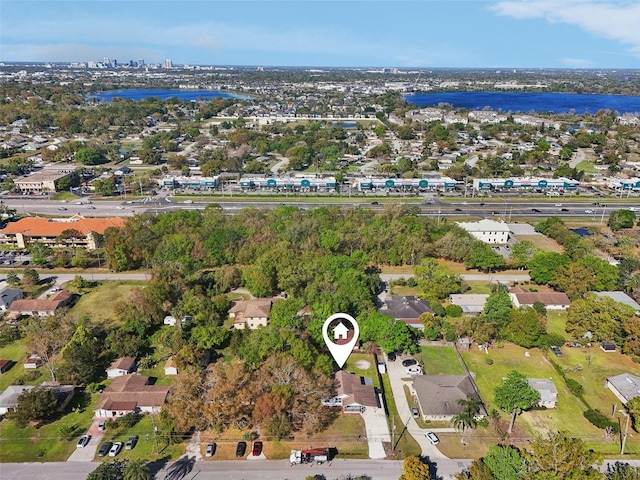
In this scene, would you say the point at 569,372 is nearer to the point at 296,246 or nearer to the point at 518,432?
the point at 518,432

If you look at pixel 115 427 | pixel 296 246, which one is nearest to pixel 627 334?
pixel 296 246

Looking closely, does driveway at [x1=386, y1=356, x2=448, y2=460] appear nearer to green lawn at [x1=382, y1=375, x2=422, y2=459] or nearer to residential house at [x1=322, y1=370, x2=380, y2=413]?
green lawn at [x1=382, y1=375, x2=422, y2=459]

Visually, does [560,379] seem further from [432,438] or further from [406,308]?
[406,308]

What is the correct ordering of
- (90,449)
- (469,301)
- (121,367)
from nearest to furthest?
(90,449)
(121,367)
(469,301)

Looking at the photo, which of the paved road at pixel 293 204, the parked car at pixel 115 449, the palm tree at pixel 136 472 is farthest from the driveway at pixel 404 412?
the paved road at pixel 293 204

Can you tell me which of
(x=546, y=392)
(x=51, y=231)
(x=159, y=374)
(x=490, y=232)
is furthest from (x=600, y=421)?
(x=51, y=231)

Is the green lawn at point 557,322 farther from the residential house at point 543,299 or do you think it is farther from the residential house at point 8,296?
the residential house at point 8,296
